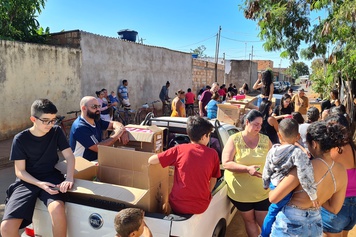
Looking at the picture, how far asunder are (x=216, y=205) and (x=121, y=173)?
991 mm

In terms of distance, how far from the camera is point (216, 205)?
3033 millimetres

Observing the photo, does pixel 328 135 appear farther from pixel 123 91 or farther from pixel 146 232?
pixel 123 91

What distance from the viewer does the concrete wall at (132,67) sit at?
468 inches

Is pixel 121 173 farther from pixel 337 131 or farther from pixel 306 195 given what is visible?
pixel 337 131

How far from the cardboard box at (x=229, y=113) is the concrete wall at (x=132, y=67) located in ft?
22.6

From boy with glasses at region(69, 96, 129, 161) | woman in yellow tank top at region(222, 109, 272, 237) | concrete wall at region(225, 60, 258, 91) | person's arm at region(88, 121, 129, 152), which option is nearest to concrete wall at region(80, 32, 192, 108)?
boy with glasses at region(69, 96, 129, 161)

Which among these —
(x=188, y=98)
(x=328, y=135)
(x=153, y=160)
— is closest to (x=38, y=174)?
(x=153, y=160)

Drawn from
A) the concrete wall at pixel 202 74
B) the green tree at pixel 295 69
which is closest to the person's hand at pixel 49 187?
the green tree at pixel 295 69

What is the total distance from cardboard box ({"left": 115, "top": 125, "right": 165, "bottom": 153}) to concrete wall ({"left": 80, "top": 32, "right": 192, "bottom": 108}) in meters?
8.67

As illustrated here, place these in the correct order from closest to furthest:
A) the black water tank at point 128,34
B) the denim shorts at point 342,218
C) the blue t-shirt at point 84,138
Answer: the denim shorts at point 342,218 < the blue t-shirt at point 84,138 < the black water tank at point 128,34

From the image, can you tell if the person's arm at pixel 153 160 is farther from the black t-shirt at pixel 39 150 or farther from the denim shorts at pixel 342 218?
the denim shorts at pixel 342 218

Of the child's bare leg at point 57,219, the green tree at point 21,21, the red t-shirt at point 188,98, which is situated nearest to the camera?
the child's bare leg at point 57,219

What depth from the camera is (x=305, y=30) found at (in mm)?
9664

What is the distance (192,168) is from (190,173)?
46 mm
